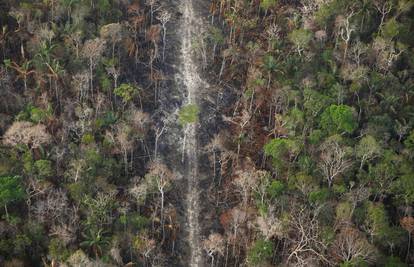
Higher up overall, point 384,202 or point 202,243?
point 384,202

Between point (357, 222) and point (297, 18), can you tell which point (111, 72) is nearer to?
point (297, 18)

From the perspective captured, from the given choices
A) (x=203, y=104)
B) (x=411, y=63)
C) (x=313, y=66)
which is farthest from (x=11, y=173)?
(x=411, y=63)

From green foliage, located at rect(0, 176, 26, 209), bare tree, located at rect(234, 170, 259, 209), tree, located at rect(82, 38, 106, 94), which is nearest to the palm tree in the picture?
green foliage, located at rect(0, 176, 26, 209)

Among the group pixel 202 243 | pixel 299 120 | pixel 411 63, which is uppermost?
pixel 411 63

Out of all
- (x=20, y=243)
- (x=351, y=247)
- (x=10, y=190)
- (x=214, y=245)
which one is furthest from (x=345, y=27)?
(x=20, y=243)

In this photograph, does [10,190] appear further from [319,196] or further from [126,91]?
[319,196]
